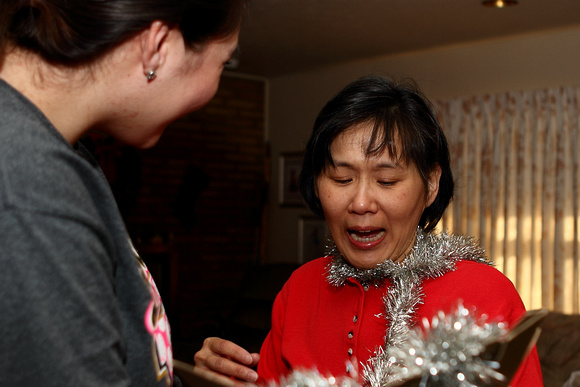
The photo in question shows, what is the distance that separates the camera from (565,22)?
4.42 meters

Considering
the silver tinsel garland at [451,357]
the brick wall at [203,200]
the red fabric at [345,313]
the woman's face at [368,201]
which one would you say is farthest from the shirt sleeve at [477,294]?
the brick wall at [203,200]

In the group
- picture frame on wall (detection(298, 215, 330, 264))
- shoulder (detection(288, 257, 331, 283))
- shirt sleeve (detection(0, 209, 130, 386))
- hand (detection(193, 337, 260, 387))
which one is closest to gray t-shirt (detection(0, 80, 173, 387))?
shirt sleeve (detection(0, 209, 130, 386))

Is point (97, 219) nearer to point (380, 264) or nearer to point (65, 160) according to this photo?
point (65, 160)

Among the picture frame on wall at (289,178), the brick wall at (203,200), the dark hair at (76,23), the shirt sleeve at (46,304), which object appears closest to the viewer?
the shirt sleeve at (46,304)

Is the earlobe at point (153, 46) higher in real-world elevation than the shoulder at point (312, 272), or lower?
higher

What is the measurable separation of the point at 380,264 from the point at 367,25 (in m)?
3.67

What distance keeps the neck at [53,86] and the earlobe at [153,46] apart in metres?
0.07

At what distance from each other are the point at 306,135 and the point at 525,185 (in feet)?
7.92

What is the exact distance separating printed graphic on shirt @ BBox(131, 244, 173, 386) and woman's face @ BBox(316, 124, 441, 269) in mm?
684

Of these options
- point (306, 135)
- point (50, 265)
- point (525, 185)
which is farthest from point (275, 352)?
point (306, 135)

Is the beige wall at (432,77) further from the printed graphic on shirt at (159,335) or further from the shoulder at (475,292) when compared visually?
the printed graphic on shirt at (159,335)

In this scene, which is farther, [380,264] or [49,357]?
[380,264]

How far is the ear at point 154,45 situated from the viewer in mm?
710

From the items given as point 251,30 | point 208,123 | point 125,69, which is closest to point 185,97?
point 125,69
